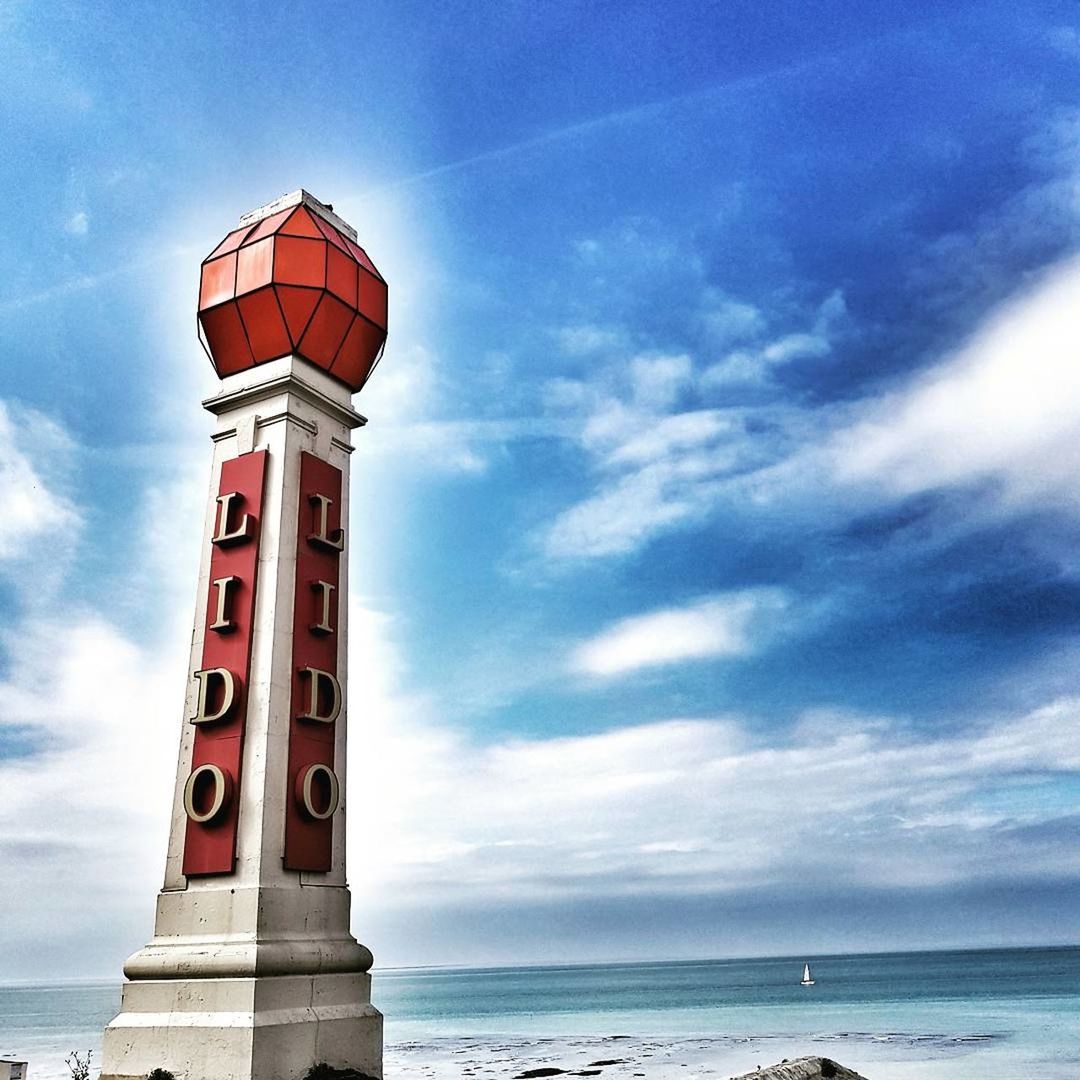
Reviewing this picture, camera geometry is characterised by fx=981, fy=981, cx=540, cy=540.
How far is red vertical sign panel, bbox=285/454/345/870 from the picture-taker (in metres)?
13.6

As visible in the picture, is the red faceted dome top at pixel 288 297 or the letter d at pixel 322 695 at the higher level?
the red faceted dome top at pixel 288 297

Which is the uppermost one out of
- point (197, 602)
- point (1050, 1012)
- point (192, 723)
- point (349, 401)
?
point (349, 401)

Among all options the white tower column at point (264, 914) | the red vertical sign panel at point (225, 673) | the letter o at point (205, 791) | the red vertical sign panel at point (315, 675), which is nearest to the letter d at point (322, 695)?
the red vertical sign panel at point (315, 675)

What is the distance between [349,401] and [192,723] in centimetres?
589

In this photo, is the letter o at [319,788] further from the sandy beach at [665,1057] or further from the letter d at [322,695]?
the sandy beach at [665,1057]

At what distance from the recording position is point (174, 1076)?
12.1 metres

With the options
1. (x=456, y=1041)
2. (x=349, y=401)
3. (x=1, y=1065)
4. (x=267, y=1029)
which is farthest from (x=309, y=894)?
(x=456, y=1041)

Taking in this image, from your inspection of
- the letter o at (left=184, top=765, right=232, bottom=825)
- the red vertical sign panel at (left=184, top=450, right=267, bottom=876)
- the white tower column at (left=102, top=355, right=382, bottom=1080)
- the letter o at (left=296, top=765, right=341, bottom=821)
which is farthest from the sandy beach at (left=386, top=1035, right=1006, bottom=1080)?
the letter o at (left=184, top=765, right=232, bottom=825)

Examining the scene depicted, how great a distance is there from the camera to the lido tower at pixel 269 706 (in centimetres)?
1242

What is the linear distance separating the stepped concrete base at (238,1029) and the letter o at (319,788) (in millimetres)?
2105

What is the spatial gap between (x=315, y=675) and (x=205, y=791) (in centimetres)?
215

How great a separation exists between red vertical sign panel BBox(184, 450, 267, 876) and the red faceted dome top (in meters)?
1.98

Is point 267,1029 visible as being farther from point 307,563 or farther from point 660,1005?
point 660,1005

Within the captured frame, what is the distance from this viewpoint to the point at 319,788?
45.6 ft
